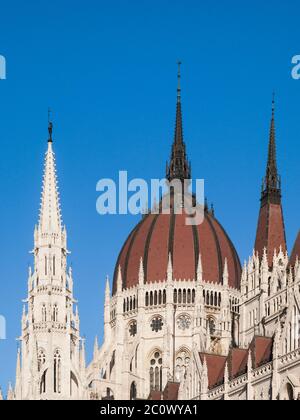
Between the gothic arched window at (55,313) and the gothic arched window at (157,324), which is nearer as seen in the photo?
the gothic arched window at (55,313)

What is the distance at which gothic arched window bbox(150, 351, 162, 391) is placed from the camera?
443ft

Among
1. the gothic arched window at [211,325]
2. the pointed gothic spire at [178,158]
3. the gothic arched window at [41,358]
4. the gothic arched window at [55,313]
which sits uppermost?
the pointed gothic spire at [178,158]

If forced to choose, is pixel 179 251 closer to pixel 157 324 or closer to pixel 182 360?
pixel 157 324

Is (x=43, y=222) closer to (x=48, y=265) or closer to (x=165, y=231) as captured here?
(x=48, y=265)

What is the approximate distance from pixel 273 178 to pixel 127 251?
25.1 metres

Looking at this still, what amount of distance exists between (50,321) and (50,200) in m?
10.6

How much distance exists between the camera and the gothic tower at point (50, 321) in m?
118

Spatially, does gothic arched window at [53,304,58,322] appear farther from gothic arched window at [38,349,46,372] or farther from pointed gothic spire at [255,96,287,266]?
pointed gothic spire at [255,96,287,266]

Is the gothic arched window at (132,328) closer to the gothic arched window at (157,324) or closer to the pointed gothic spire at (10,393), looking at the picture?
the gothic arched window at (157,324)

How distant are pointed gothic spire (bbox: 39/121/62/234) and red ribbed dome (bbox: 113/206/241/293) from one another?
1774 centimetres

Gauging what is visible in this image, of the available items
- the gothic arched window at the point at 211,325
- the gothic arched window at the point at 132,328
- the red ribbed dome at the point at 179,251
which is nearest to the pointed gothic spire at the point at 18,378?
the gothic arched window at the point at 132,328

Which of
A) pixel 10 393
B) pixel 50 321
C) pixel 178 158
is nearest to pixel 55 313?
pixel 50 321

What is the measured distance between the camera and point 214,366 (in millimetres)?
103812
